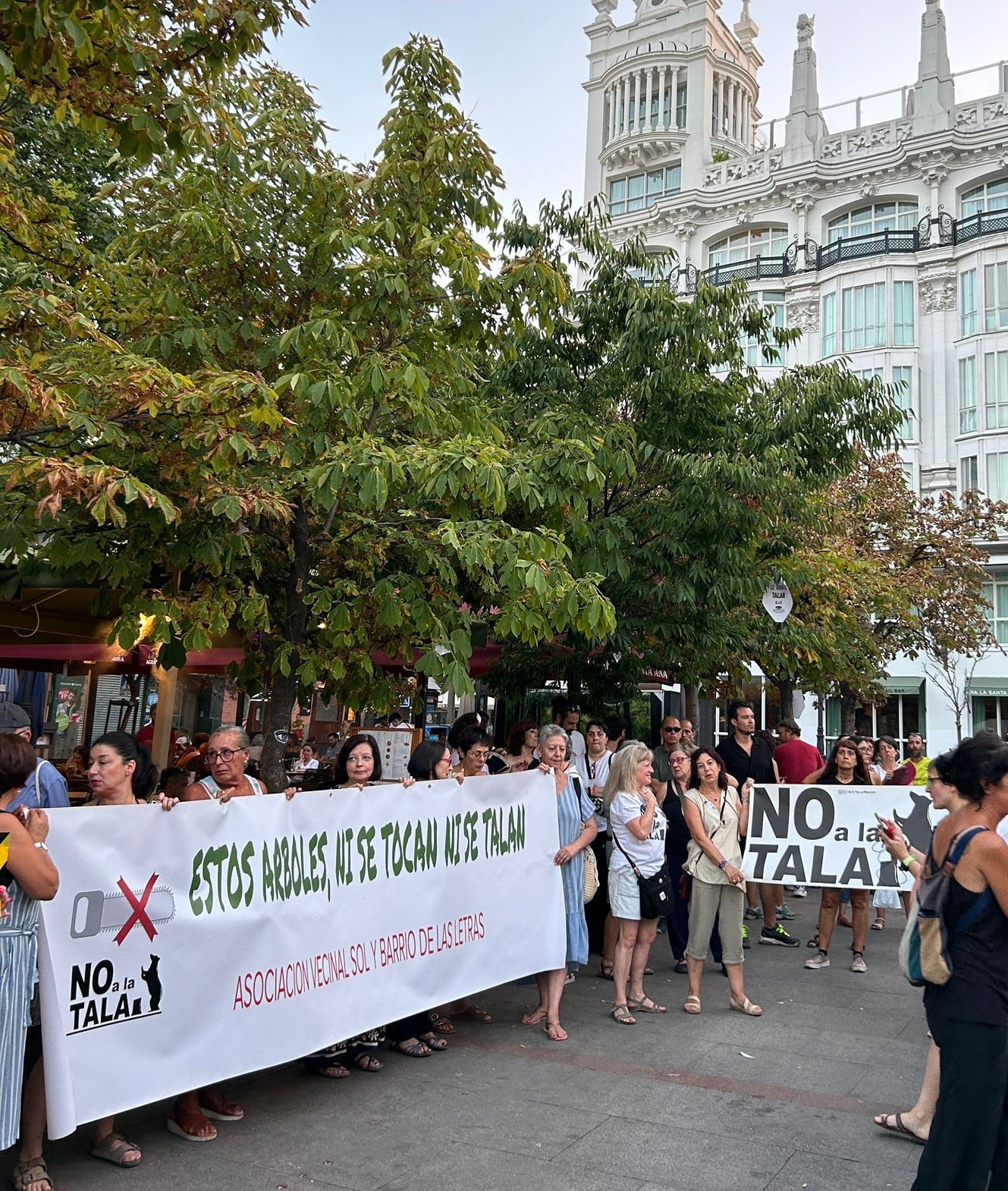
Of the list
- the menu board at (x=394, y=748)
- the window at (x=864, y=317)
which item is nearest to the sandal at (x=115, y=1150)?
the menu board at (x=394, y=748)

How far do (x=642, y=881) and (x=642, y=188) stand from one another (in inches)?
2007

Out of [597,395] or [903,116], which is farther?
[903,116]

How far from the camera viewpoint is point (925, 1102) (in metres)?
5.02

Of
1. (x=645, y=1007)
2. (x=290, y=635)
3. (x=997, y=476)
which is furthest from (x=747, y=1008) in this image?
(x=997, y=476)

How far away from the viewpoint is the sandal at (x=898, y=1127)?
16.4 ft

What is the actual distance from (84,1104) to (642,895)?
158 inches

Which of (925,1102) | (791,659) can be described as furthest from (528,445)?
(791,659)

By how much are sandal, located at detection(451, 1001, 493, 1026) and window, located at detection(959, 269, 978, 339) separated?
40.3 meters

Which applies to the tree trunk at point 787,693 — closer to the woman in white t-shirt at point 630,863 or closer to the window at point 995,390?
the woman in white t-shirt at point 630,863

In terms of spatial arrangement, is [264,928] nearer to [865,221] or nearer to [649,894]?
[649,894]

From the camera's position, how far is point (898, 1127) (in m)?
5.08

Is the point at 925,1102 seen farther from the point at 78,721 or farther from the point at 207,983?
the point at 78,721

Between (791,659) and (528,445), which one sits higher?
(528,445)

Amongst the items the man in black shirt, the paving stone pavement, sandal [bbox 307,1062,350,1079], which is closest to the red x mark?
the paving stone pavement
